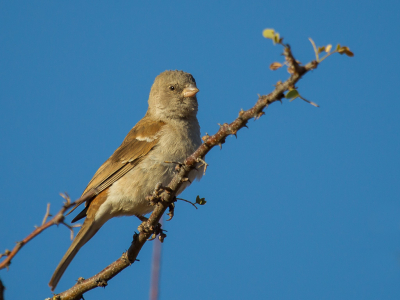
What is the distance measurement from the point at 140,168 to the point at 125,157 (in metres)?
0.32

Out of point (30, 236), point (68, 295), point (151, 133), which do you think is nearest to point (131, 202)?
point (151, 133)

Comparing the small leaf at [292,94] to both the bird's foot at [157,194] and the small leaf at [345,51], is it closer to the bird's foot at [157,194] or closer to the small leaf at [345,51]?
the small leaf at [345,51]

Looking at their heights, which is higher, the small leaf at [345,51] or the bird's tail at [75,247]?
the bird's tail at [75,247]

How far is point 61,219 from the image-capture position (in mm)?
1733

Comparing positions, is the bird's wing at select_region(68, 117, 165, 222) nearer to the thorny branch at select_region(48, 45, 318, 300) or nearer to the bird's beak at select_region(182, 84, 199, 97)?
the bird's beak at select_region(182, 84, 199, 97)

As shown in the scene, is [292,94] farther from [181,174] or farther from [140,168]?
[140,168]

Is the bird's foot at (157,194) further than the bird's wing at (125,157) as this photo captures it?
No

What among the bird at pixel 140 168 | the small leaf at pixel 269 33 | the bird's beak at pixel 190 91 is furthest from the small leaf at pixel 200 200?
the bird's beak at pixel 190 91

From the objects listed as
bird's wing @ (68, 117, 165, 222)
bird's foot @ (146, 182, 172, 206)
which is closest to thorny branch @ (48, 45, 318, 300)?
bird's foot @ (146, 182, 172, 206)

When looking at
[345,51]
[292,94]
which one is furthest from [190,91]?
[345,51]

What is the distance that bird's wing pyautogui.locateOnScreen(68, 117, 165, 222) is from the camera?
5.15 meters

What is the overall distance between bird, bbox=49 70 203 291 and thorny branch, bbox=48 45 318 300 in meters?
0.85

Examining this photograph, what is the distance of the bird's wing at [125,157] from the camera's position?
5154mm

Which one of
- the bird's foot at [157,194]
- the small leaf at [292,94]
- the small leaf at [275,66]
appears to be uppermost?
the bird's foot at [157,194]
